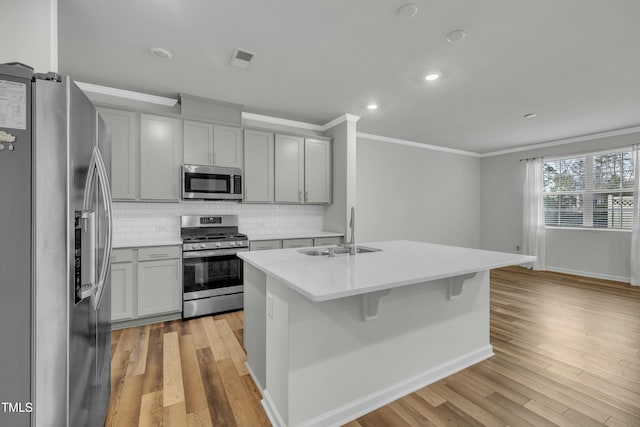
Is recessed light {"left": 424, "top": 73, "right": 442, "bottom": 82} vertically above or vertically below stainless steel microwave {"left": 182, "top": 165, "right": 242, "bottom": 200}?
above

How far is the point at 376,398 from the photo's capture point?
1818 mm

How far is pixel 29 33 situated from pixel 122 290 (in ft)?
7.44

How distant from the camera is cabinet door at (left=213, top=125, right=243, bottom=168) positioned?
360 centimetres

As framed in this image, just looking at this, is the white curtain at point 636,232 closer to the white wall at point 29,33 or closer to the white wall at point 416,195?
the white wall at point 416,195

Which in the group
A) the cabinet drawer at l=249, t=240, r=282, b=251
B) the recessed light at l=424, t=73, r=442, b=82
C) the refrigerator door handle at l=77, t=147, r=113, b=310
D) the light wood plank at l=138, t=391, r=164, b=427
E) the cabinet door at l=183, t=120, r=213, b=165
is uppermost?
the recessed light at l=424, t=73, r=442, b=82

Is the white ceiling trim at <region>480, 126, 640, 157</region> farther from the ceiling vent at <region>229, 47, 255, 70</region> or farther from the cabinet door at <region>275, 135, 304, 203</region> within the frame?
the ceiling vent at <region>229, 47, 255, 70</region>

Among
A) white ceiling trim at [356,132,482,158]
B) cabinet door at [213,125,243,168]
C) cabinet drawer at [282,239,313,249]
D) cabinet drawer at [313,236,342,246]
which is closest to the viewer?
cabinet door at [213,125,243,168]

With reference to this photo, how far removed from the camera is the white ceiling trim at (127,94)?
123 inches

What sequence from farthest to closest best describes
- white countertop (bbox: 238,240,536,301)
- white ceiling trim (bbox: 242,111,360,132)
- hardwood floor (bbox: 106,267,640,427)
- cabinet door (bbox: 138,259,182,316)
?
1. white ceiling trim (bbox: 242,111,360,132)
2. cabinet door (bbox: 138,259,182,316)
3. hardwood floor (bbox: 106,267,640,427)
4. white countertop (bbox: 238,240,536,301)

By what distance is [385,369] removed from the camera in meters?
1.88

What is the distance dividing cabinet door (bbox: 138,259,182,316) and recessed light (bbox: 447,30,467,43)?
11.0ft

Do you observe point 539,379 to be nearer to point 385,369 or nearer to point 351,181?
point 385,369

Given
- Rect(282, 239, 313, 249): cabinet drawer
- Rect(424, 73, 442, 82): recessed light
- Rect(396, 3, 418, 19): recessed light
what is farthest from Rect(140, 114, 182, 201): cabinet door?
Rect(424, 73, 442, 82): recessed light

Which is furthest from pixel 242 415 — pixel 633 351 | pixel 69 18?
pixel 633 351
